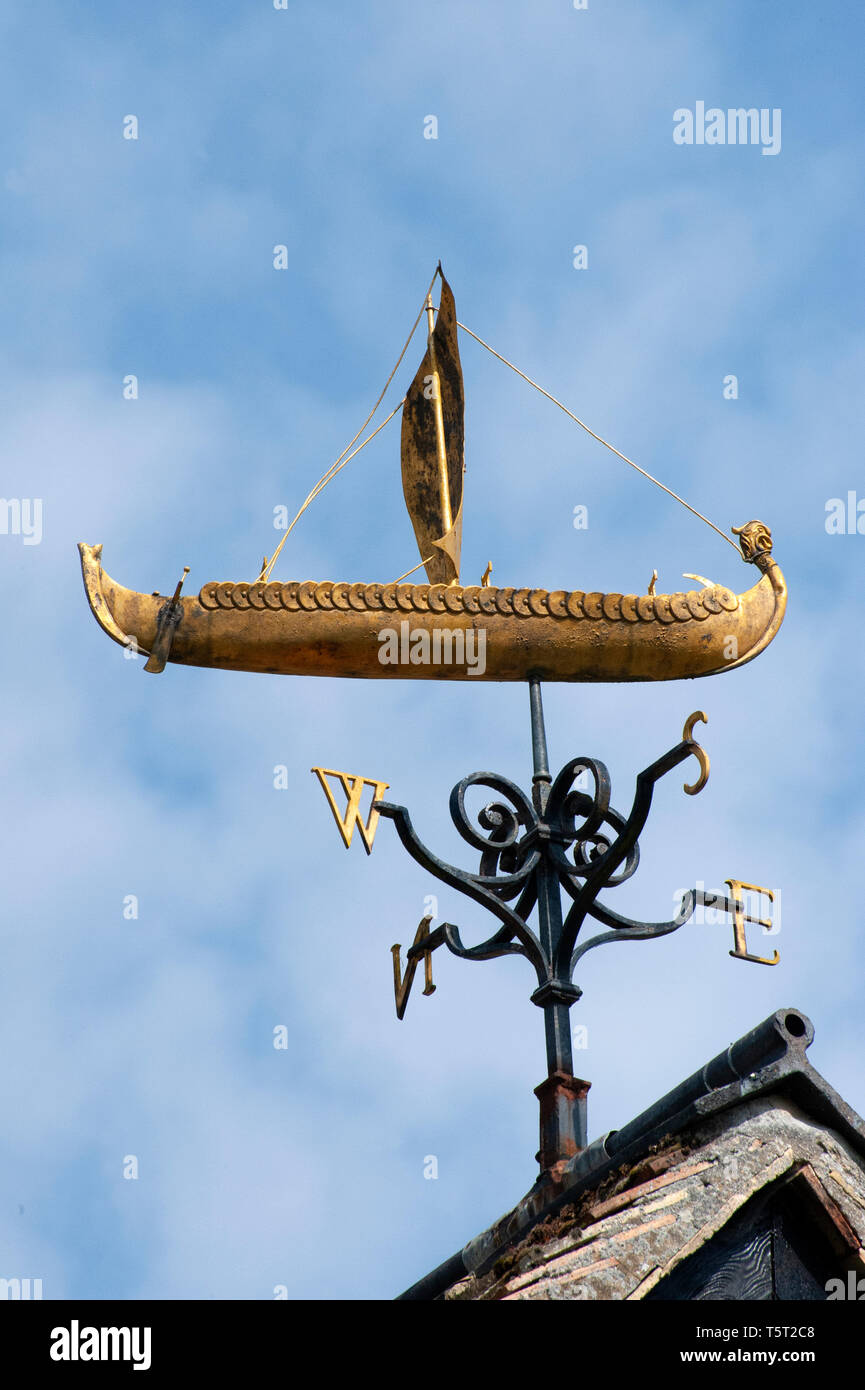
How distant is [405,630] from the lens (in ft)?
32.0

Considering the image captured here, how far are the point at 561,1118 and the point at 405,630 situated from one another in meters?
2.51

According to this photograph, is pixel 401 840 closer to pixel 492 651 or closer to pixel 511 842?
pixel 511 842

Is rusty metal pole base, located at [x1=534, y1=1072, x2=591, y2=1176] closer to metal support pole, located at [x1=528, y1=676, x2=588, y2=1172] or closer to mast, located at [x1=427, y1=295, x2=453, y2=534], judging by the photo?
metal support pole, located at [x1=528, y1=676, x2=588, y2=1172]

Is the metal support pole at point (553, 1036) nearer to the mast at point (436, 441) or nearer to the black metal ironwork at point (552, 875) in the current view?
the black metal ironwork at point (552, 875)

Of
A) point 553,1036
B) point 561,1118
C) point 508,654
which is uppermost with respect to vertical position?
point 508,654

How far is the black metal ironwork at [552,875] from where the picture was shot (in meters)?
8.34

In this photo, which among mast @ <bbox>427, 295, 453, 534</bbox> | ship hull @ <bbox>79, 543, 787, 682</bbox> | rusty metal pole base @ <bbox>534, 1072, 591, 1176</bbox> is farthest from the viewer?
mast @ <bbox>427, 295, 453, 534</bbox>

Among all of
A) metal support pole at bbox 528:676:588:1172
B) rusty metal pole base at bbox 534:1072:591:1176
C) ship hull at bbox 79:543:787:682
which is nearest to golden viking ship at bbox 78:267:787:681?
ship hull at bbox 79:543:787:682

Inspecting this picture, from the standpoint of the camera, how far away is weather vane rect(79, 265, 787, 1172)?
8633 mm

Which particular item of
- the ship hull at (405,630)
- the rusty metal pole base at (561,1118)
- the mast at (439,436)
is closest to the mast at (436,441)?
the mast at (439,436)

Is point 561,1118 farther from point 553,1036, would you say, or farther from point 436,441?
point 436,441

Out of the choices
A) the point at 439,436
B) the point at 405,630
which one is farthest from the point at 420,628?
the point at 439,436
